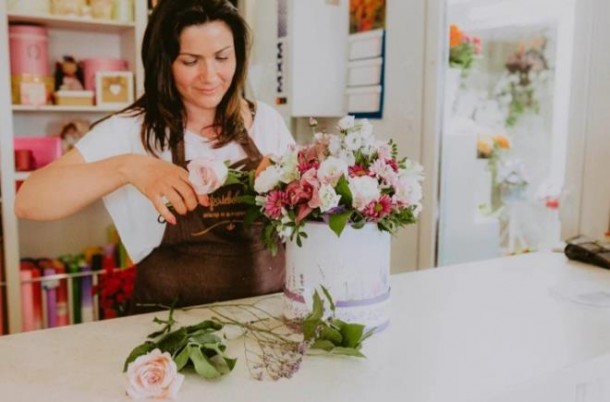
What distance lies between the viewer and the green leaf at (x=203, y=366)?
38.7 inches

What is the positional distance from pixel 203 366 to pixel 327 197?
0.35 metres

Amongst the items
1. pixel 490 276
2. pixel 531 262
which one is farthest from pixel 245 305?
pixel 531 262

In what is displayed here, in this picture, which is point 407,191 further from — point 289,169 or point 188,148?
point 188,148

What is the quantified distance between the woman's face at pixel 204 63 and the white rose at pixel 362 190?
0.62m

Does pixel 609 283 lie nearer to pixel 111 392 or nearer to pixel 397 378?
pixel 397 378

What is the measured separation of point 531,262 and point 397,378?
3.33 feet

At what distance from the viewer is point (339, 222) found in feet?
3.71

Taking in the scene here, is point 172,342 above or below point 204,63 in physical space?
below

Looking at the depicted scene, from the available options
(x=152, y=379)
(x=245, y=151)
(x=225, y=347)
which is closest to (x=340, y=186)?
(x=225, y=347)

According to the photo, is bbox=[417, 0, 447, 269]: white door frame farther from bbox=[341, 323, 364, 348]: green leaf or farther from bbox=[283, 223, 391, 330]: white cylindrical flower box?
bbox=[341, 323, 364, 348]: green leaf

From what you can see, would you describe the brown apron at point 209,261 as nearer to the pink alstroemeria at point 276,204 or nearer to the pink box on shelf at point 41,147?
the pink alstroemeria at point 276,204

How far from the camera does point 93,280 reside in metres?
3.16

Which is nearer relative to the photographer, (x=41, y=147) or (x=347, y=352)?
(x=347, y=352)

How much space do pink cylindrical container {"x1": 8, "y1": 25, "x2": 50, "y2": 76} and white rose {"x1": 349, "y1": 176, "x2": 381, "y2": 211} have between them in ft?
7.63
